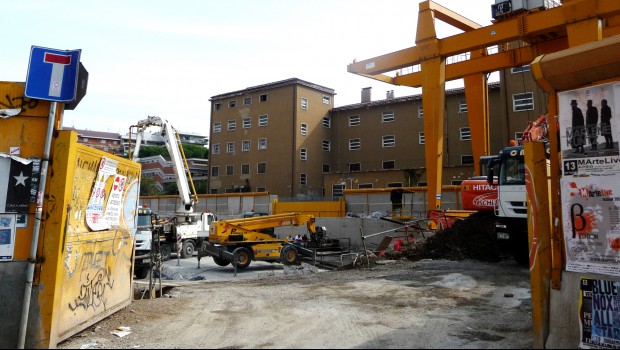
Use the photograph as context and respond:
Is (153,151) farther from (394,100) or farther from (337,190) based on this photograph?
(394,100)

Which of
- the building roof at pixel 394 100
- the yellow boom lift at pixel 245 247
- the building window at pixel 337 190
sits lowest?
the yellow boom lift at pixel 245 247

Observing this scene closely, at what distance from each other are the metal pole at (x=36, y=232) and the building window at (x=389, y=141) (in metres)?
38.1

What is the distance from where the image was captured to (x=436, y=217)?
18062 mm

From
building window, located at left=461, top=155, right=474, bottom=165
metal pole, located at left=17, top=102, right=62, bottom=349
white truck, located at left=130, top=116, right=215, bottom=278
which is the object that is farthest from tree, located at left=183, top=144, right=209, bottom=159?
metal pole, located at left=17, top=102, right=62, bottom=349

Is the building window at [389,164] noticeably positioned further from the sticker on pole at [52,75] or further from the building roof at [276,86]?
the sticker on pole at [52,75]

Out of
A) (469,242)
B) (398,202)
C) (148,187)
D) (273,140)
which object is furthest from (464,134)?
(148,187)

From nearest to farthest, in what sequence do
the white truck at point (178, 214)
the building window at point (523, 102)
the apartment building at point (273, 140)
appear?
the white truck at point (178, 214) < the building window at point (523, 102) < the apartment building at point (273, 140)

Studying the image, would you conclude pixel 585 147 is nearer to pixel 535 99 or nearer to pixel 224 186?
pixel 535 99

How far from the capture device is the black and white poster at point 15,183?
4910 mm

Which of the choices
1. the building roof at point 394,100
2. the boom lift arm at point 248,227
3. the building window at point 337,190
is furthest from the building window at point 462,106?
the boom lift arm at point 248,227

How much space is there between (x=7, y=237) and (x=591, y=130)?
688 cm

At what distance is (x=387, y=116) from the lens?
137 feet

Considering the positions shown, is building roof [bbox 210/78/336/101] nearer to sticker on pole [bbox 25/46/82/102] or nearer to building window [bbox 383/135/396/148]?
building window [bbox 383/135/396/148]

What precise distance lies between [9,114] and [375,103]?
39.3 m
